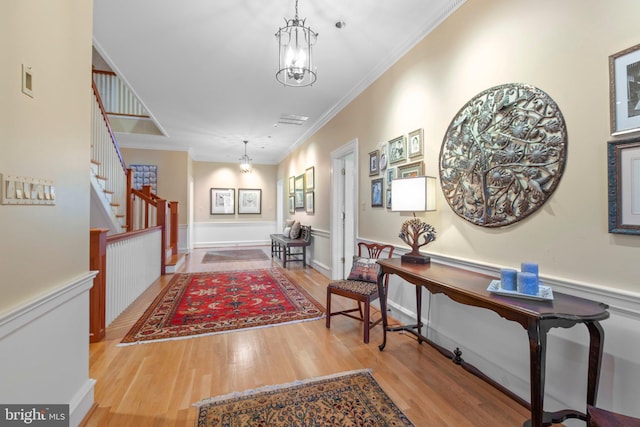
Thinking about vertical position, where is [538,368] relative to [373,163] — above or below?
below

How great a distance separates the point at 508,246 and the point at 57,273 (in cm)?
259

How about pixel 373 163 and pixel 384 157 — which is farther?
pixel 373 163

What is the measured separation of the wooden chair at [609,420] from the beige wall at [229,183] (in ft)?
29.2

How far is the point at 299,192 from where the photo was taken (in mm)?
6727

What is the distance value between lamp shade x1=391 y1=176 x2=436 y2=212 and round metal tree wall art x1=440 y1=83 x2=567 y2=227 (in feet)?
0.46

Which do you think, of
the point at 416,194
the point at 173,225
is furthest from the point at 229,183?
the point at 416,194

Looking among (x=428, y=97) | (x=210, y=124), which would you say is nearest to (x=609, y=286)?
(x=428, y=97)

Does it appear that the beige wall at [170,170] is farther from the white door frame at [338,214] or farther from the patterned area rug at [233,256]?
the white door frame at [338,214]

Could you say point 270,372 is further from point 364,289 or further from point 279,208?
point 279,208

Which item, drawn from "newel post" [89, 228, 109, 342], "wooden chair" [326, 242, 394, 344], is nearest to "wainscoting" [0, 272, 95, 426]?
"newel post" [89, 228, 109, 342]

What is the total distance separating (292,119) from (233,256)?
381 cm

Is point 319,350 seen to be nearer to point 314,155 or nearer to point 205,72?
point 205,72

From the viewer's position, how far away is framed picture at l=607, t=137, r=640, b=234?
1275 mm

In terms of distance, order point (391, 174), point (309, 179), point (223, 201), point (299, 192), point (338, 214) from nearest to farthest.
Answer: point (391, 174) → point (338, 214) → point (309, 179) → point (299, 192) → point (223, 201)
